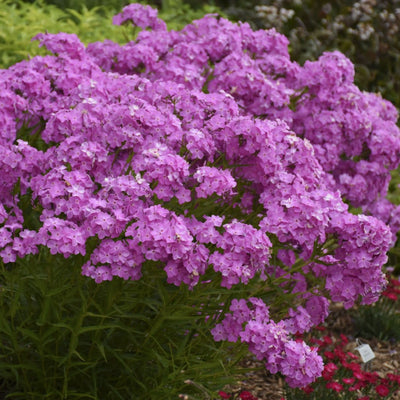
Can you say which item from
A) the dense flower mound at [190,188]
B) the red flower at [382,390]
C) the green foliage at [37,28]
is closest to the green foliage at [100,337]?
the dense flower mound at [190,188]

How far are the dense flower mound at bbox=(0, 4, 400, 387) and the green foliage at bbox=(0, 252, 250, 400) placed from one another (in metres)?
0.13

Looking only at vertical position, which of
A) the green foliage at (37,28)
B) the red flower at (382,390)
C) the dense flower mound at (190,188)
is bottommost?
the red flower at (382,390)

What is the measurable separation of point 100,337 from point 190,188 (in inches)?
30.1

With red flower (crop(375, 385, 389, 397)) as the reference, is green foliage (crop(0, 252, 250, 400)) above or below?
above

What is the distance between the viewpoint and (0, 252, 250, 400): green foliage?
2.95 metres

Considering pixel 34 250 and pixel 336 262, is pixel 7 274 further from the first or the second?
pixel 336 262

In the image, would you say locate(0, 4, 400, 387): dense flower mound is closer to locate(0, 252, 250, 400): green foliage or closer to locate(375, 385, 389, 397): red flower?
locate(0, 252, 250, 400): green foliage

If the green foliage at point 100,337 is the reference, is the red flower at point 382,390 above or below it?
below

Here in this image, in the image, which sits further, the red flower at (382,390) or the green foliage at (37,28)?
the green foliage at (37,28)

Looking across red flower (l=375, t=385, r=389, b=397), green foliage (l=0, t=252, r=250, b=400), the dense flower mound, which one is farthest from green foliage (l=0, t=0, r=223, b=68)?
red flower (l=375, t=385, r=389, b=397)

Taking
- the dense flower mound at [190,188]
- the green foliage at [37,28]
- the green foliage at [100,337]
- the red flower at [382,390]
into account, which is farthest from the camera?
the green foliage at [37,28]

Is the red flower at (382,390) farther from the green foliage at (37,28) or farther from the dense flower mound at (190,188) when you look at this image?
the green foliage at (37,28)

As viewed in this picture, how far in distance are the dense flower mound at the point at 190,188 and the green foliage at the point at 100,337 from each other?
0.44ft

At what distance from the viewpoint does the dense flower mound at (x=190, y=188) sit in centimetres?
272
